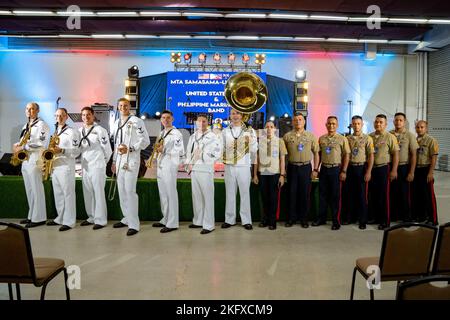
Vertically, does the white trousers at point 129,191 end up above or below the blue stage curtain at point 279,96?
below

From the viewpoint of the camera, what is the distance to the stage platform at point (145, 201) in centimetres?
560

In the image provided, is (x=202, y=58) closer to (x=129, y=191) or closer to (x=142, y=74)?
(x=142, y=74)

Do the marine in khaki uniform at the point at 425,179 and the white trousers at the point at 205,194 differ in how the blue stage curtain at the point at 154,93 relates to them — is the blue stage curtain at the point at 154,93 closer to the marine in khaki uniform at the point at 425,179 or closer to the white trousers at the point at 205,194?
the white trousers at the point at 205,194

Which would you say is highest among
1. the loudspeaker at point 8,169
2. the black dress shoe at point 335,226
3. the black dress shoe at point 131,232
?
the loudspeaker at point 8,169

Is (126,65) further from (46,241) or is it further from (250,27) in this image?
(46,241)

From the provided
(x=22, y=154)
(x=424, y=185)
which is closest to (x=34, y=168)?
(x=22, y=154)

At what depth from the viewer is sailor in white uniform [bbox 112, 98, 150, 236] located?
499 cm

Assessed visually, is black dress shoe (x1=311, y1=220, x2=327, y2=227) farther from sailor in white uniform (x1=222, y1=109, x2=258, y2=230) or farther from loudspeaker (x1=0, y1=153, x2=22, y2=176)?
loudspeaker (x1=0, y1=153, x2=22, y2=176)

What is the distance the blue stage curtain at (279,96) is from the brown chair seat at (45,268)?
10.6 meters

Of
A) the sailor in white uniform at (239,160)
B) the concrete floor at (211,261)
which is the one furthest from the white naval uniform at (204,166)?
the concrete floor at (211,261)

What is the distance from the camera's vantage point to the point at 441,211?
6.45 metres

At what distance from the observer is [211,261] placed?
3885 mm

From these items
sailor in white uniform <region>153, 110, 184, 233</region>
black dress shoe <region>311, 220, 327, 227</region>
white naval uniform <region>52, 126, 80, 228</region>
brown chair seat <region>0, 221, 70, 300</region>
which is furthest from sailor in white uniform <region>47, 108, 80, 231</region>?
black dress shoe <region>311, 220, 327, 227</region>
